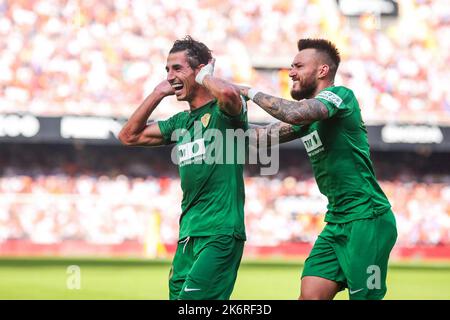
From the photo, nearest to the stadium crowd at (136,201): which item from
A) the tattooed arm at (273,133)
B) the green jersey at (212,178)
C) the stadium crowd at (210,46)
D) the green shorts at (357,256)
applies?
the stadium crowd at (210,46)

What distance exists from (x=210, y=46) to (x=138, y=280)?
12.1 m

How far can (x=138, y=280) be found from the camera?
1639 centimetres

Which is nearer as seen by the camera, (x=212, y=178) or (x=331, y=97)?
(x=212, y=178)

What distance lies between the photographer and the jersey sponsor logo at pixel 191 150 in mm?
6426

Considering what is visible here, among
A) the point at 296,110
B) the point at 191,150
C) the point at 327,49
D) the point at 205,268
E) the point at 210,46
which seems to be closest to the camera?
the point at 205,268

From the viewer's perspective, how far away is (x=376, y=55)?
28266 millimetres

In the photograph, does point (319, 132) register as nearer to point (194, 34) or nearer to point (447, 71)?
point (194, 34)

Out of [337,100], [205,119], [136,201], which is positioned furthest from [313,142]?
[136,201]

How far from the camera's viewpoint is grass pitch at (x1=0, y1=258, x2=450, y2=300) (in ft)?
44.7

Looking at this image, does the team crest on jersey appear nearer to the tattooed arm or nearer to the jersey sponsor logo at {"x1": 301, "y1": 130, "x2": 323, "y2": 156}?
the tattooed arm

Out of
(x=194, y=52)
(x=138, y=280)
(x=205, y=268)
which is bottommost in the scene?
(x=138, y=280)

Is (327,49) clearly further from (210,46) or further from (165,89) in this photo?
(210,46)

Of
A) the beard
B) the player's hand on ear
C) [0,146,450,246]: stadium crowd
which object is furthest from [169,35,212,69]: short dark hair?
[0,146,450,246]: stadium crowd

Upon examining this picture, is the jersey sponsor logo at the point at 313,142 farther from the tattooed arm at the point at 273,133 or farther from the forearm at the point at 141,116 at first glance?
the forearm at the point at 141,116
